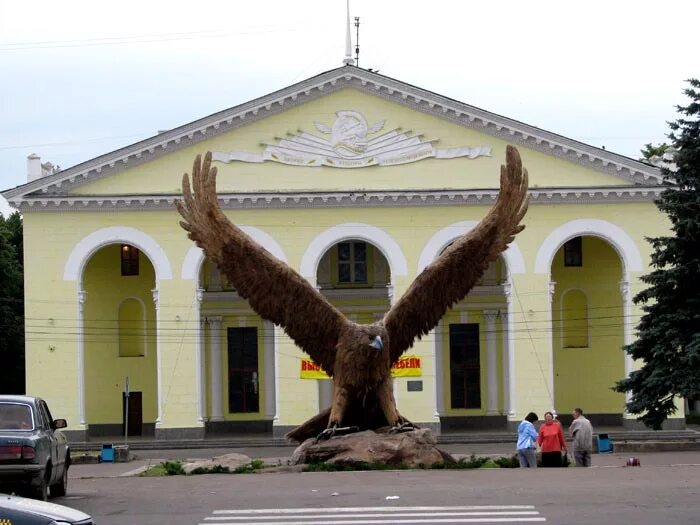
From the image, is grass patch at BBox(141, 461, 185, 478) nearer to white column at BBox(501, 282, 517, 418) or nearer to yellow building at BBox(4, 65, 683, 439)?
yellow building at BBox(4, 65, 683, 439)

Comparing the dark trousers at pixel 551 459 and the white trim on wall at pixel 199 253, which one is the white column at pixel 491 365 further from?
the dark trousers at pixel 551 459

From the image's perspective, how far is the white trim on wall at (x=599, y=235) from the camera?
46000mm

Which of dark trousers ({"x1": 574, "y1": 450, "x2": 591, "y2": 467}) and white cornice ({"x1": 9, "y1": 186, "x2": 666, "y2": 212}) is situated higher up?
white cornice ({"x1": 9, "y1": 186, "x2": 666, "y2": 212})

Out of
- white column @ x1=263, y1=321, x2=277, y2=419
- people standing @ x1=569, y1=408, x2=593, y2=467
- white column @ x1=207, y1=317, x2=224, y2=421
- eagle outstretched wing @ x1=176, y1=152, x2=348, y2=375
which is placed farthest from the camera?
white column @ x1=207, y1=317, x2=224, y2=421

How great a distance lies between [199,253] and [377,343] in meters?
22.8

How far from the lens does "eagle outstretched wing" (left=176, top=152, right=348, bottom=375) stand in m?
23.8

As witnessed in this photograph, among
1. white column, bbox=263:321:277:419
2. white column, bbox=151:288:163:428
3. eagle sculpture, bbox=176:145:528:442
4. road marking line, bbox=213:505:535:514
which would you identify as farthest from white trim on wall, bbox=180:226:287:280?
road marking line, bbox=213:505:535:514

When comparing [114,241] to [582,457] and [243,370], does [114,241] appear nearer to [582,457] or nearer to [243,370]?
[243,370]

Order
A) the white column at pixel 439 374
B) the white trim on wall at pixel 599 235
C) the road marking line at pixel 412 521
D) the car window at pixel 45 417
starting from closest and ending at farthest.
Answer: the road marking line at pixel 412 521 → the car window at pixel 45 417 → the white trim on wall at pixel 599 235 → the white column at pixel 439 374

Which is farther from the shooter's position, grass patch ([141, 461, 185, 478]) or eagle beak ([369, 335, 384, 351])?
grass patch ([141, 461, 185, 478])

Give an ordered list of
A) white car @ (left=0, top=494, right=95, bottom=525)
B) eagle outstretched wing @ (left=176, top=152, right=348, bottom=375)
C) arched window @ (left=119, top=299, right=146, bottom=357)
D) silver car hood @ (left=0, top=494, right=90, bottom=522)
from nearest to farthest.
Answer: white car @ (left=0, top=494, right=95, bottom=525) < silver car hood @ (left=0, top=494, right=90, bottom=522) < eagle outstretched wing @ (left=176, top=152, right=348, bottom=375) < arched window @ (left=119, top=299, right=146, bottom=357)

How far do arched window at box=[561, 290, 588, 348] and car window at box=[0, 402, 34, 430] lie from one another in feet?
111

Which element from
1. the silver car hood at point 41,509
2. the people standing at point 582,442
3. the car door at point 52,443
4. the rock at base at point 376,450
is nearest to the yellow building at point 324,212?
the people standing at point 582,442

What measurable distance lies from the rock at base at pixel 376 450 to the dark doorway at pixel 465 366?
1009 inches
